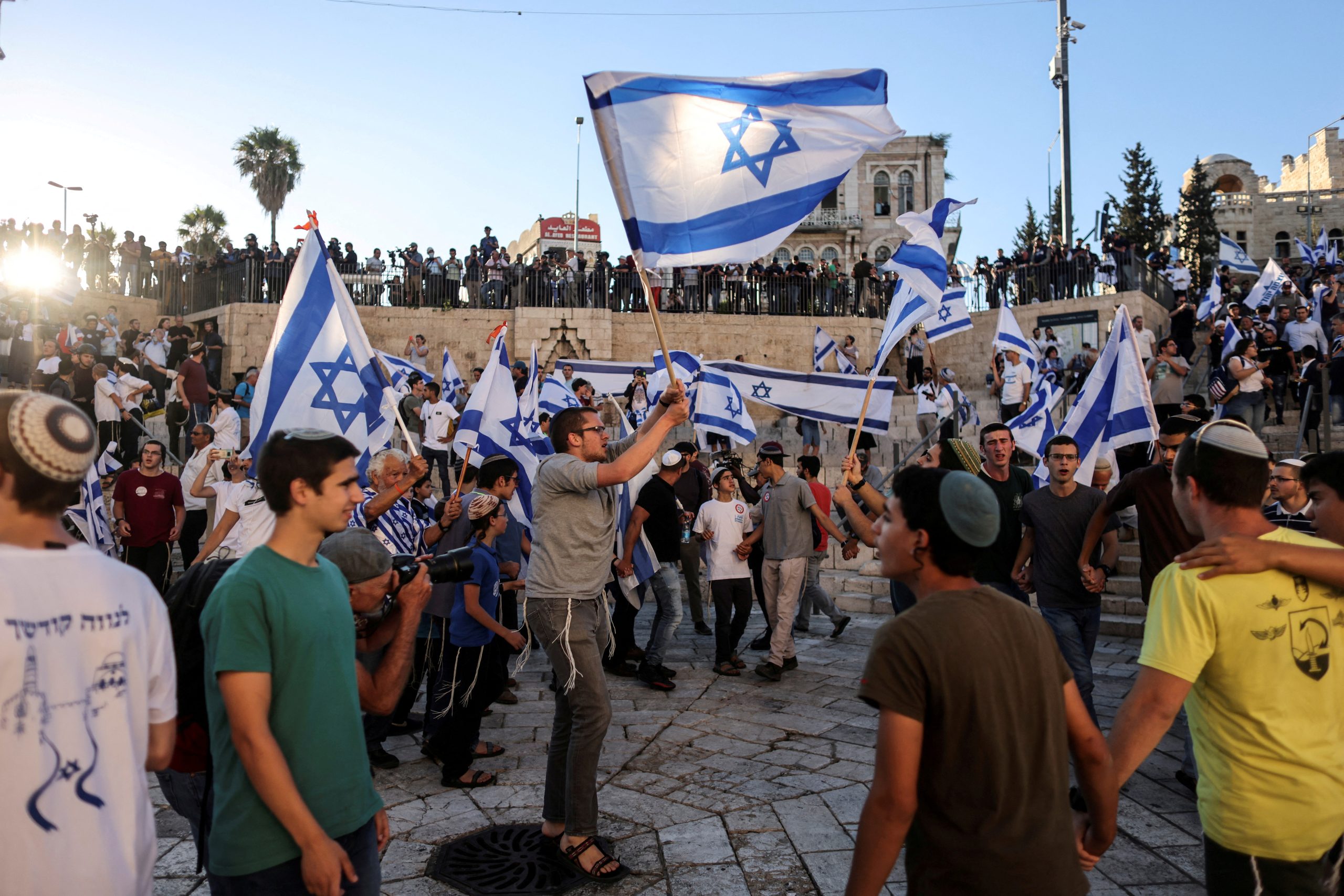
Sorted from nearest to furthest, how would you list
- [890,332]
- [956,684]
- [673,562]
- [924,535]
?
[956,684] < [924,535] < [890,332] < [673,562]

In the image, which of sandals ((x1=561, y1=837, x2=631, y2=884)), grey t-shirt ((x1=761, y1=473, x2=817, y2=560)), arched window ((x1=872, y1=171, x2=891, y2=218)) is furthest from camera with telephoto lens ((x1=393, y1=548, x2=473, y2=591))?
arched window ((x1=872, y1=171, x2=891, y2=218))

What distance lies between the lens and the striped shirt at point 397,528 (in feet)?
18.4

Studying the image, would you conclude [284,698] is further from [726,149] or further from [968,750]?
[726,149]

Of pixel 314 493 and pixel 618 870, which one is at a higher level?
pixel 314 493

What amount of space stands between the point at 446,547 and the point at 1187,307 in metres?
17.5

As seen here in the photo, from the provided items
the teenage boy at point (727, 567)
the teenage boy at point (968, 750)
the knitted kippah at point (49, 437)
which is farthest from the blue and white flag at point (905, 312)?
the knitted kippah at point (49, 437)

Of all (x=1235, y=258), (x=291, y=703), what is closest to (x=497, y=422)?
(x=291, y=703)

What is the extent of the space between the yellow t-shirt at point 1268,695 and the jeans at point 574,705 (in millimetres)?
2236

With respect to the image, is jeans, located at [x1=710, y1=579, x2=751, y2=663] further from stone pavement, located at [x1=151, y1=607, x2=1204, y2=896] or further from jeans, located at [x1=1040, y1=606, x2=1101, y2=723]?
jeans, located at [x1=1040, y1=606, x2=1101, y2=723]

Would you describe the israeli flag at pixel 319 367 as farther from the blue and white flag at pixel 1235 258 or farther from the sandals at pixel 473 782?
the blue and white flag at pixel 1235 258

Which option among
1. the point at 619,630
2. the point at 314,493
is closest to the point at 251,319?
the point at 619,630

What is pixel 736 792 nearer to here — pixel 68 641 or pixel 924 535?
pixel 924 535

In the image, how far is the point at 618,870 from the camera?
370cm

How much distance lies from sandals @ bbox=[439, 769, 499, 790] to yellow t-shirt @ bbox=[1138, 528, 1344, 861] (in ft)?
11.7
